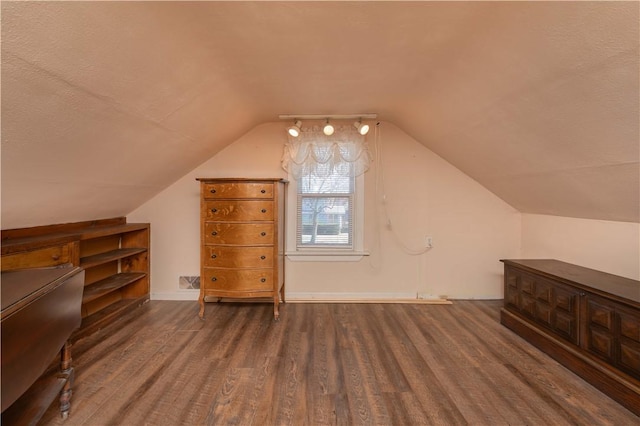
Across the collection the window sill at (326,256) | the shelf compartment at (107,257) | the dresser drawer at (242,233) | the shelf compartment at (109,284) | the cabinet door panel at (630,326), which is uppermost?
the dresser drawer at (242,233)

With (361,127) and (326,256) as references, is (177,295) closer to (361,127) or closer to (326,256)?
(326,256)

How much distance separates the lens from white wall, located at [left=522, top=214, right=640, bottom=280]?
1985 mm

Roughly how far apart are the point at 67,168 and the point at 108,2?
3.84 feet

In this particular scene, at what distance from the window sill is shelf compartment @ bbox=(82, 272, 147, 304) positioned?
167 centimetres

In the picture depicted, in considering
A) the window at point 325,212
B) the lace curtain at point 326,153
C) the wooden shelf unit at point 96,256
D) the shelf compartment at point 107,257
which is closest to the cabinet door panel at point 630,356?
the window at point 325,212

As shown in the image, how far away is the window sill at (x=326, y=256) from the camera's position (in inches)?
121

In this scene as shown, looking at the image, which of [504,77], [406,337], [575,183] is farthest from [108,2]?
[575,183]

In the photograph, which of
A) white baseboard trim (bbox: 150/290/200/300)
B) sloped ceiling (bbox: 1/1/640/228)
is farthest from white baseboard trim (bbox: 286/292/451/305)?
sloped ceiling (bbox: 1/1/640/228)

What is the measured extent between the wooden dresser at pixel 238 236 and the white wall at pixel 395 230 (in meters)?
0.59

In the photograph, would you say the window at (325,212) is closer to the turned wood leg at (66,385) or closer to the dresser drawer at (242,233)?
the dresser drawer at (242,233)

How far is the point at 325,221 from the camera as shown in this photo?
3.14 metres

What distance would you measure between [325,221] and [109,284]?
2.32 meters

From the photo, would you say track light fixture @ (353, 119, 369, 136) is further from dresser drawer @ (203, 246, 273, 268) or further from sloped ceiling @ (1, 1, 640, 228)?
dresser drawer @ (203, 246, 273, 268)

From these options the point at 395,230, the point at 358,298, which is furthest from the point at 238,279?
the point at 395,230
